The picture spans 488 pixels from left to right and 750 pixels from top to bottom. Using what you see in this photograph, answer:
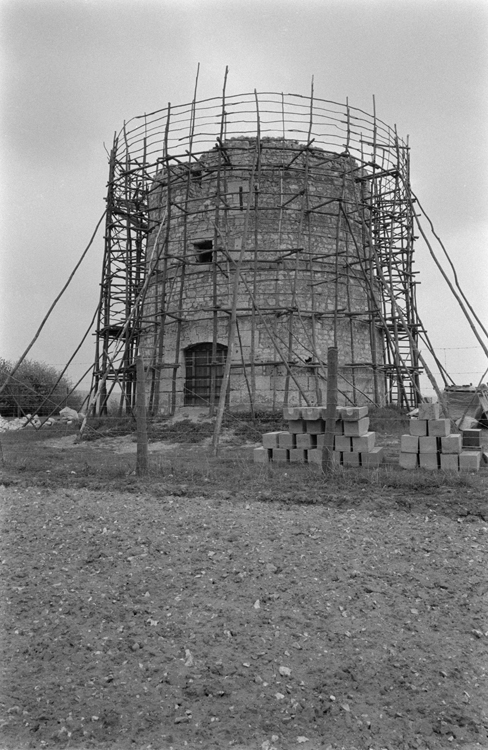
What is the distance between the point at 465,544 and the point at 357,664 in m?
2.18

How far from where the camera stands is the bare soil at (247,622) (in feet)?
10.7

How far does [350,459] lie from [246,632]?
5348mm

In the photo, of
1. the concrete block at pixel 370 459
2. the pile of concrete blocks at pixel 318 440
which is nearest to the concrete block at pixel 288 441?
the pile of concrete blocks at pixel 318 440

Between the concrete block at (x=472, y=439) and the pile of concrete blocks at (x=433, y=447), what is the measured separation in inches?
39.6

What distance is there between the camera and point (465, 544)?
5.40 m

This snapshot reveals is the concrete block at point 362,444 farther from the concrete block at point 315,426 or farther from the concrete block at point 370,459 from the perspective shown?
the concrete block at point 315,426

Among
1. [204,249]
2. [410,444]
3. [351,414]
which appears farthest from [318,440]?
[204,249]

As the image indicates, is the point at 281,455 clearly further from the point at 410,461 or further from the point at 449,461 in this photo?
the point at 449,461

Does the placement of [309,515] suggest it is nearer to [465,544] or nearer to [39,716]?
[465,544]

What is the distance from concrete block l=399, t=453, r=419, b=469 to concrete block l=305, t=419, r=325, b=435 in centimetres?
132

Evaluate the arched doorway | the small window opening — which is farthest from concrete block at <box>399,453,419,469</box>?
the small window opening

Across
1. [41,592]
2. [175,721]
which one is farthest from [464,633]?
[41,592]

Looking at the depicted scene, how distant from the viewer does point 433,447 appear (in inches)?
345

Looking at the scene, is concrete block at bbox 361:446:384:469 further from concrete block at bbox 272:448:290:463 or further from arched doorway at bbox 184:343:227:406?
arched doorway at bbox 184:343:227:406
